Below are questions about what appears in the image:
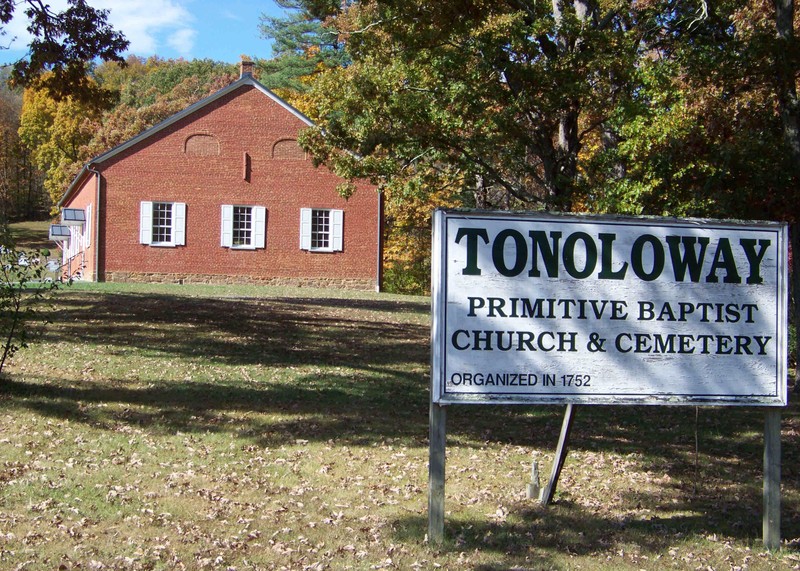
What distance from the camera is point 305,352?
14.1 m

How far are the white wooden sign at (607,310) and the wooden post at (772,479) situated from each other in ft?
0.58

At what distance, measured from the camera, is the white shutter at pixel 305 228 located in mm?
32750

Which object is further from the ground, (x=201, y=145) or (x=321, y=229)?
(x=201, y=145)

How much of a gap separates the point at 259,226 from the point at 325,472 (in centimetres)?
2590

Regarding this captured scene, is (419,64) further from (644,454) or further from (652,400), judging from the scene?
(652,400)

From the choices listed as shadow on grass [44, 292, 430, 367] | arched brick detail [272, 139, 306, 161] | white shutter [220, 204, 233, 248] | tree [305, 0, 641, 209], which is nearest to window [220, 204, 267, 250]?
white shutter [220, 204, 233, 248]

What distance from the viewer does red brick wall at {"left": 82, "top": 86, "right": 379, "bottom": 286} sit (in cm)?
3216

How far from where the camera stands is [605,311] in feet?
18.7

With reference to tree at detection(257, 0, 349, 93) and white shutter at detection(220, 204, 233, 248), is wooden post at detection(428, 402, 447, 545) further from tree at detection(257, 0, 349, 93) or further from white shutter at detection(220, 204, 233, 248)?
tree at detection(257, 0, 349, 93)

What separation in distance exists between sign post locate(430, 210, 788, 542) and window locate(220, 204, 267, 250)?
2769 cm

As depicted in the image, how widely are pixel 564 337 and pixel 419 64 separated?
11.3 m

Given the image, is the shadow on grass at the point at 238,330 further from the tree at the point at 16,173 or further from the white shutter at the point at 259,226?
Answer: the tree at the point at 16,173

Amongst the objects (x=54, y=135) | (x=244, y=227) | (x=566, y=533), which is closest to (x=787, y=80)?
(x=566, y=533)

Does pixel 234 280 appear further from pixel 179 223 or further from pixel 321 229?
pixel 321 229
